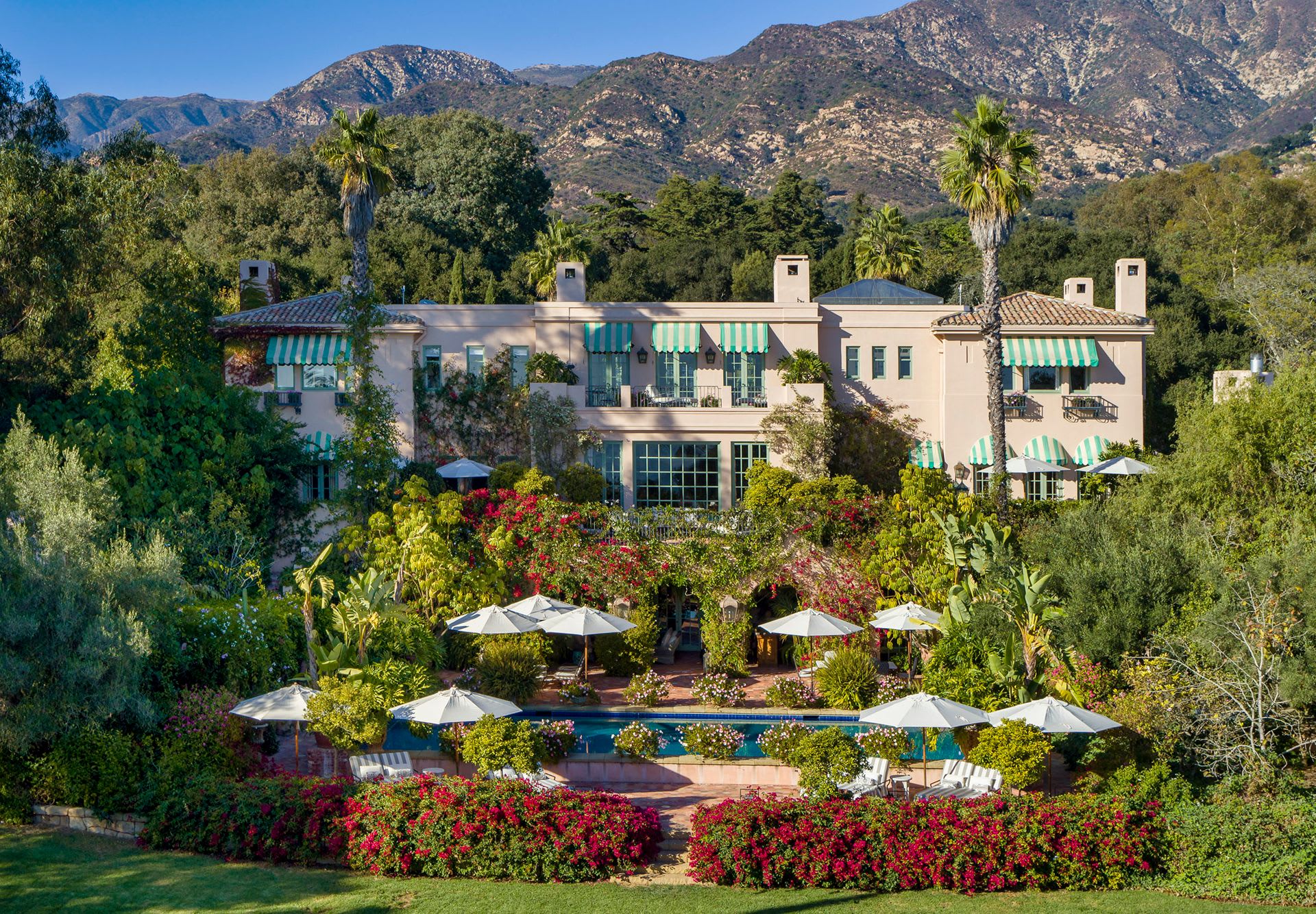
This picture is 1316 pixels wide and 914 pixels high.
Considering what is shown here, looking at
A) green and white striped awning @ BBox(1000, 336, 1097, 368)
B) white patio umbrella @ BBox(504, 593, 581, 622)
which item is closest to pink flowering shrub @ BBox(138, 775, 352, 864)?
white patio umbrella @ BBox(504, 593, 581, 622)

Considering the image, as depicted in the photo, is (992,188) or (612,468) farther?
(612,468)

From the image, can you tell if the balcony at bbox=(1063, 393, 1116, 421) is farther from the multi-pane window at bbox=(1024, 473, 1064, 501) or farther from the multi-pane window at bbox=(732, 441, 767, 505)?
the multi-pane window at bbox=(732, 441, 767, 505)

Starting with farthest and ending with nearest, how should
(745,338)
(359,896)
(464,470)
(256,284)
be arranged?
1. (256,284)
2. (745,338)
3. (464,470)
4. (359,896)

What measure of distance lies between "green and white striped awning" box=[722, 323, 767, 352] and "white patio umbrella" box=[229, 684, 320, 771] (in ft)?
67.9

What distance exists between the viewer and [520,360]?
3991 cm

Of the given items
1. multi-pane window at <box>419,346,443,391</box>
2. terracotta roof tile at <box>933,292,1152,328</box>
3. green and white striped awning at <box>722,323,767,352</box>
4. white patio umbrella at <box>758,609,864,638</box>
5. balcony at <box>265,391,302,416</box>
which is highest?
terracotta roof tile at <box>933,292,1152,328</box>

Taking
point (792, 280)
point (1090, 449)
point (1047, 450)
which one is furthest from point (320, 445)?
point (1090, 449)

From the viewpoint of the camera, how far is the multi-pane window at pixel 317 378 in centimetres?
3856

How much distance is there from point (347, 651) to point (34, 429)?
11822 millimetres

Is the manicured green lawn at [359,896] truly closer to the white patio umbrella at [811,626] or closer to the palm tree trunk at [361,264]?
the white patio umbrella at [811,626]

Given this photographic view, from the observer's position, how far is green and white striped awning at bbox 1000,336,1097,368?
38781mm

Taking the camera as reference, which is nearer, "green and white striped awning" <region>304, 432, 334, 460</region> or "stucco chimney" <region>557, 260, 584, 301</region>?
"green and white striped awning" <region>304, 432, 334, 460</region>

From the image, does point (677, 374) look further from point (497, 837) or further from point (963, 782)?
point (497, 837)

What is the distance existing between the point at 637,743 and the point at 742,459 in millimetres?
17152
